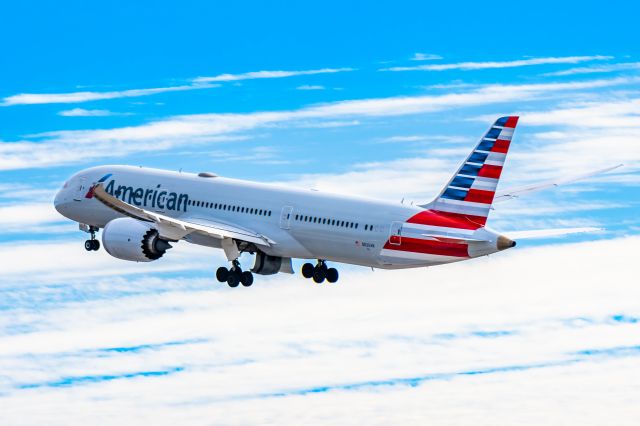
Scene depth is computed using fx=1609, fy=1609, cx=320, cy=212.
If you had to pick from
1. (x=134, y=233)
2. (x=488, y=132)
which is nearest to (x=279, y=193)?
(x=134, y=233)

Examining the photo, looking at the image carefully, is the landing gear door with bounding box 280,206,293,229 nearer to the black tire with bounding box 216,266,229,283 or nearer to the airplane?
the airplane

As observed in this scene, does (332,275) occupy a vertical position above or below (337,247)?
below

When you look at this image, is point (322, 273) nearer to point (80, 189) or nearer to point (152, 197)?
point (152, 197)

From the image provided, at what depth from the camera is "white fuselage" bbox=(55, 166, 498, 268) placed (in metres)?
77.1

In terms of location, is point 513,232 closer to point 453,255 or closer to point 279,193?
point 453,255

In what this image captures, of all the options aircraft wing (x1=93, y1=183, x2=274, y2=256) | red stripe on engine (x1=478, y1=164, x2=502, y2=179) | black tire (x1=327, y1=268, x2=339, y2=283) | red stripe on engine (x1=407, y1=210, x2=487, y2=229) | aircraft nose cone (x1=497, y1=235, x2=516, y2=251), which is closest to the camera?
aircraft nose cone (x1=497, y1=235, x2=516, y2=251)

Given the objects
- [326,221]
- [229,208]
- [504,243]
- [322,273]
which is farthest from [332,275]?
[504,243]

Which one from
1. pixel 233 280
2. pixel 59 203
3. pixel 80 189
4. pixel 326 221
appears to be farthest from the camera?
pixel 59 203

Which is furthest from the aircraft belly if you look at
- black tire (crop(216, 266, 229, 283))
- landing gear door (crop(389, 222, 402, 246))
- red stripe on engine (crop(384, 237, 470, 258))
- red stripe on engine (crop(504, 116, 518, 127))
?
red stripe on engine (crop(504, 116, 518, 127))

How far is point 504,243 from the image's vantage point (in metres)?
74.2

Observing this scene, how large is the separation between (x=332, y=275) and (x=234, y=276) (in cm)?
528

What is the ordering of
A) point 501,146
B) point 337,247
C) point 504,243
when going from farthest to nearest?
point 337,247 < point 501,146 < point 504,243

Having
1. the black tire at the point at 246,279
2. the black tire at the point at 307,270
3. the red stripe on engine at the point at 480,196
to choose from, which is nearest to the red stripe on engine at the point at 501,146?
the red stripe on engine at the point at 480,196

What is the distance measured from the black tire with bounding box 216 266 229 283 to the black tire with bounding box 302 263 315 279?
14.1 feet
